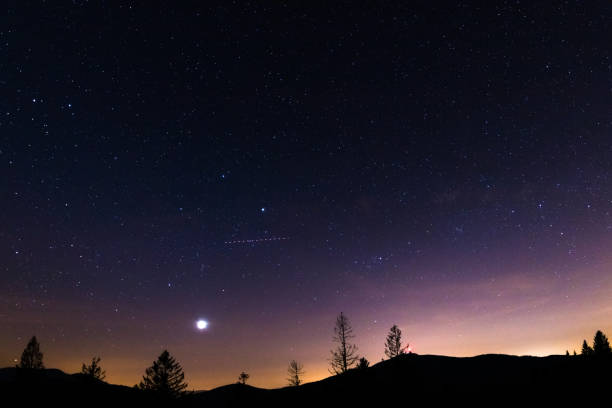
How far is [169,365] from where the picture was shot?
4088 centimetres

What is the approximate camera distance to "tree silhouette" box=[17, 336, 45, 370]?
56.8 metres

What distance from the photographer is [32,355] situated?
2270 inches

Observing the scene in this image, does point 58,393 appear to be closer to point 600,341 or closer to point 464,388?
point 464,388

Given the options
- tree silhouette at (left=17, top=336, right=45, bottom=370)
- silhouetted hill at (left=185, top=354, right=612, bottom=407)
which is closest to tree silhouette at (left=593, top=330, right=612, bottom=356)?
silhouetted hill at (left=185, top=354, right=612, bottom=407)

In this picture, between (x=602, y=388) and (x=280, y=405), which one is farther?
(x=280, y=405)

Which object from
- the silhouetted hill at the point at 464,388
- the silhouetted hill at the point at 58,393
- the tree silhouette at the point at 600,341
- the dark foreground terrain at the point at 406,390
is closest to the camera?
the silhouetted hill at the point at 58,393

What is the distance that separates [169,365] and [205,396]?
35.3 meters

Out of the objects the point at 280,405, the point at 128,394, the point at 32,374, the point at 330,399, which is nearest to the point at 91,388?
the point at 128,394

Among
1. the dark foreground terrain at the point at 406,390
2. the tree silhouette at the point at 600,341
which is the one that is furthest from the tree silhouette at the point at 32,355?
the tree silhouette at the point at 600,341

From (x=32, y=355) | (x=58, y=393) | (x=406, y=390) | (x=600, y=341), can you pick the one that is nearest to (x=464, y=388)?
(x=406, y=390)

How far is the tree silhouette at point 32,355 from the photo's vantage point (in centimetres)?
5675

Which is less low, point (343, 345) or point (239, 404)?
point (343, 345)

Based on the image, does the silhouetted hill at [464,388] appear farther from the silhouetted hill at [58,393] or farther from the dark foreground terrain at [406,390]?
the silhouetted hill at [58,393]

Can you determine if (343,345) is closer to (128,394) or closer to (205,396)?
→ (128,394)
